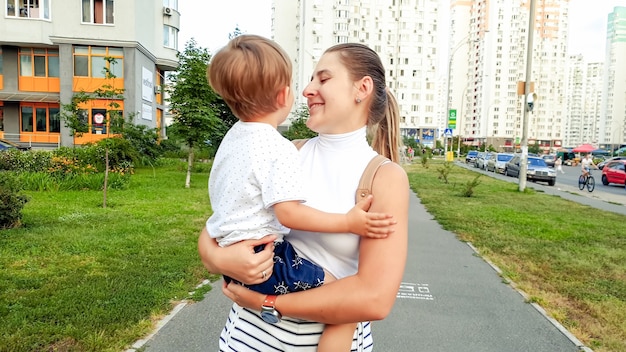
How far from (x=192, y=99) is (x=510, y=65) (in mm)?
115106

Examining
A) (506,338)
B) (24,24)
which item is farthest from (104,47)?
(506,338)

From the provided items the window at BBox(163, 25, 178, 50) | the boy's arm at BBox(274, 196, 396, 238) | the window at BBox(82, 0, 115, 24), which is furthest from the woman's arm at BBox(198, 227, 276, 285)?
the window at BBox(163, 25, 178, 50)

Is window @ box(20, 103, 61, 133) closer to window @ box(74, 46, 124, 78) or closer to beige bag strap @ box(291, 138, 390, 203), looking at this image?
window @ box(74, 46, 124, 78)

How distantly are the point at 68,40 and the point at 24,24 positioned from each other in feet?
12.1

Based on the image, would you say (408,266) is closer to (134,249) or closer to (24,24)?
(134,249)

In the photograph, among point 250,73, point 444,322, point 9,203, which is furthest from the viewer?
point 9,203

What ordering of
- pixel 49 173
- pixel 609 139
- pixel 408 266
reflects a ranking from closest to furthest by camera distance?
1. pixel 408 266
2. pixel 49 173
3. pixel 609 139

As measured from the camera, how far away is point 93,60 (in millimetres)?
31172

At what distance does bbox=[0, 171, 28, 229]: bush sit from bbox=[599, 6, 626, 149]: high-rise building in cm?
11893

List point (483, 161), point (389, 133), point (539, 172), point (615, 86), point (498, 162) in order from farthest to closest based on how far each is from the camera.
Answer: point (615, 86) < point (483, 161) < point (498, 162) < point (539, 172) < point (389, 133)

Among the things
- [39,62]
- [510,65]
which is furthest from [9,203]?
[510,65]

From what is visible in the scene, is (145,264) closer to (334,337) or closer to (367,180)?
(334,337)

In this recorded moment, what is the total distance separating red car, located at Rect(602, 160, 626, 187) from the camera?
2728 cm

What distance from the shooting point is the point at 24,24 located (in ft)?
103
